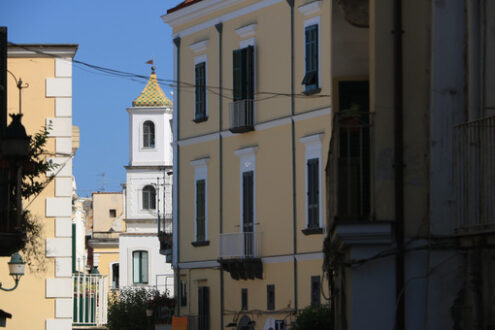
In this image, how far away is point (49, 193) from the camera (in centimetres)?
2336

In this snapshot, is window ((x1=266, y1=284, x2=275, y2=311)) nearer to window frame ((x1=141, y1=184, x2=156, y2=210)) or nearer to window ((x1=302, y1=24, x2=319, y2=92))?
window ((x1=302, y1=24, x2=319, y2=92))

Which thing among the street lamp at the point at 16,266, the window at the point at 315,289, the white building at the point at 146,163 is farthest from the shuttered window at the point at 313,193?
the white building at the point at 146,163

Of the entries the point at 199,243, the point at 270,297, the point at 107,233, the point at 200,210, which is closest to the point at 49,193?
the point at 270,297

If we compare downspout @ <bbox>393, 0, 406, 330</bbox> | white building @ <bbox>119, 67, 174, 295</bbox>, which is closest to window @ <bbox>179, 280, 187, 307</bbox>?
downspout @ <bbox>393, 0, 406, 330</bbox>

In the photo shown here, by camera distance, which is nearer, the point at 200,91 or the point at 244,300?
the point at 244,300

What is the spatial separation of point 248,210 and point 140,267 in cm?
4020

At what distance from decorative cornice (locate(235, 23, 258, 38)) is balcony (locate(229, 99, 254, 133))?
1.77m

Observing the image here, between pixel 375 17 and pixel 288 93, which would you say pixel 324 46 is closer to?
pixel 288 93

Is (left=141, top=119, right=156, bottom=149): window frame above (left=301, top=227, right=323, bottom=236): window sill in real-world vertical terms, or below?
above

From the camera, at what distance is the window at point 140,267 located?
75.6 meters

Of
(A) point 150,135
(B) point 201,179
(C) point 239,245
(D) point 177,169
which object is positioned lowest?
(C) point 239,245

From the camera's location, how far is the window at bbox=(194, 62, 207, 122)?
125 ft

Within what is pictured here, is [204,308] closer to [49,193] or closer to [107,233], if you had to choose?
[49,193]

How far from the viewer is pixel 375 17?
13469 mm
